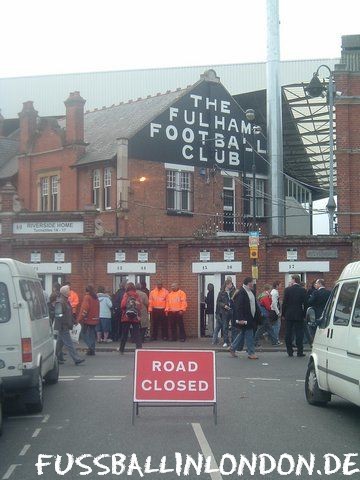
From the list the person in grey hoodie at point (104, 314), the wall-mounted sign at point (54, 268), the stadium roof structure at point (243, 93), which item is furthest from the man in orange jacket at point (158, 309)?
the stadium roof structure at point (243, 93)

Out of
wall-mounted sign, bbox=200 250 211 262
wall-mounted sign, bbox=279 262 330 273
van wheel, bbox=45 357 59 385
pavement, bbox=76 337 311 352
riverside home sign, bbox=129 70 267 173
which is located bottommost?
pavement, bbox=76 337 311 352

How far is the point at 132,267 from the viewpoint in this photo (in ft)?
87.0

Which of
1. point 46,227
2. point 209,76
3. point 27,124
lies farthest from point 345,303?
point 27,124

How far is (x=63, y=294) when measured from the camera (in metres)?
17.4

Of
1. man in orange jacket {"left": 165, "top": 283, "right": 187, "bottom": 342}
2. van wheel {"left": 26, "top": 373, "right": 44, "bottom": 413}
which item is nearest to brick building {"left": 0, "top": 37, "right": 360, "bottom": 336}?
man in orange jacket {"left": 165, "top": 283, "right": 187, "bottom": 342}

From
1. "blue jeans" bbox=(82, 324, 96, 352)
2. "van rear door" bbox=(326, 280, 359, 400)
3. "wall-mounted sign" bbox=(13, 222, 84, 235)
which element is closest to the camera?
"van rear door" bbox=(326, 280, 359, 400)

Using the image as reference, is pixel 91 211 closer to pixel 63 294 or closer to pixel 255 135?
pixel 63 294

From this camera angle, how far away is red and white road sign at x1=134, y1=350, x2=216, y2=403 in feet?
33.6

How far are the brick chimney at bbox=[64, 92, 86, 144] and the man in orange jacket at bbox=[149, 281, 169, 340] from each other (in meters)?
15.7

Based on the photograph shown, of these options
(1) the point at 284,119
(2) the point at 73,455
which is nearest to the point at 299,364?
(2) the point at 73,455

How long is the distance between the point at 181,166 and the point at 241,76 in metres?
20.4

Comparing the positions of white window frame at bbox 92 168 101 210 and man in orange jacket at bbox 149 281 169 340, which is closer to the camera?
man in orange jacket at bbox 149 281 169 340

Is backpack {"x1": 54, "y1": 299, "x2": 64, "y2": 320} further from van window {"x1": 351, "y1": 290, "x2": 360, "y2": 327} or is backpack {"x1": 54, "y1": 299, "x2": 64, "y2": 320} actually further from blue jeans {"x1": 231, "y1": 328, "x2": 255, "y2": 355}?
van window {"x1": 351, "y1": 290, "x2": 360, "y2": 327}

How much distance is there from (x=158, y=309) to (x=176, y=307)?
0.70 metres
